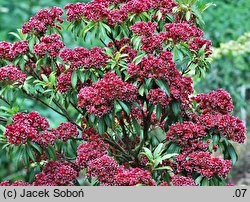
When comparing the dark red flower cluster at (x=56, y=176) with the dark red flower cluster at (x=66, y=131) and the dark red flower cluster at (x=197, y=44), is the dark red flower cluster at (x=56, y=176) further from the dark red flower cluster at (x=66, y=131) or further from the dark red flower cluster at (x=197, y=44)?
the dark red flower cluster at (x=197, y=44)

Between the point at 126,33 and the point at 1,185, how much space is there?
97 cm

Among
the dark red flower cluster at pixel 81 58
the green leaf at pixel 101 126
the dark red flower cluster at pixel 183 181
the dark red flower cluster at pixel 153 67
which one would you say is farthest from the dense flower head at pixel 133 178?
the dark red flower cluster at pixel 81 58

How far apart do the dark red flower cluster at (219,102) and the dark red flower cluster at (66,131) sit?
0.65m

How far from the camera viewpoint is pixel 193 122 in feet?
8.57

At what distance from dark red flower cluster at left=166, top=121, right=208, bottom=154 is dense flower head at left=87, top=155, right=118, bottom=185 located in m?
0.36

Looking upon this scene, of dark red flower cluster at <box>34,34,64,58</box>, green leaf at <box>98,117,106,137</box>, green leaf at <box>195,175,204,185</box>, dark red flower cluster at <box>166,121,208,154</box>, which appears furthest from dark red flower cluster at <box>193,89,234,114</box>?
dark red flower cluster at <box>34,34,64,58</box>

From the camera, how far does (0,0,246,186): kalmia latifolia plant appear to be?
2.30 m

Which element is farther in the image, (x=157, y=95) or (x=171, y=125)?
(x=171, y=125)

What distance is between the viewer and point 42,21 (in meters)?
2.70

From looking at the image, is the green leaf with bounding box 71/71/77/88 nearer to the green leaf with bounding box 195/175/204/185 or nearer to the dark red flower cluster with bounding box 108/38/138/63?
the dark red flower cluster with bounding box 108/38/138/63

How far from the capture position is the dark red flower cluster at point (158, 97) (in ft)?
7.72

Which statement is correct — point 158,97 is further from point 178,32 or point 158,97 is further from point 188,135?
point 178,32

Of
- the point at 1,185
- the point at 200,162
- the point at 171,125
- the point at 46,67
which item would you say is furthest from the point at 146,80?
the point at 1,185
